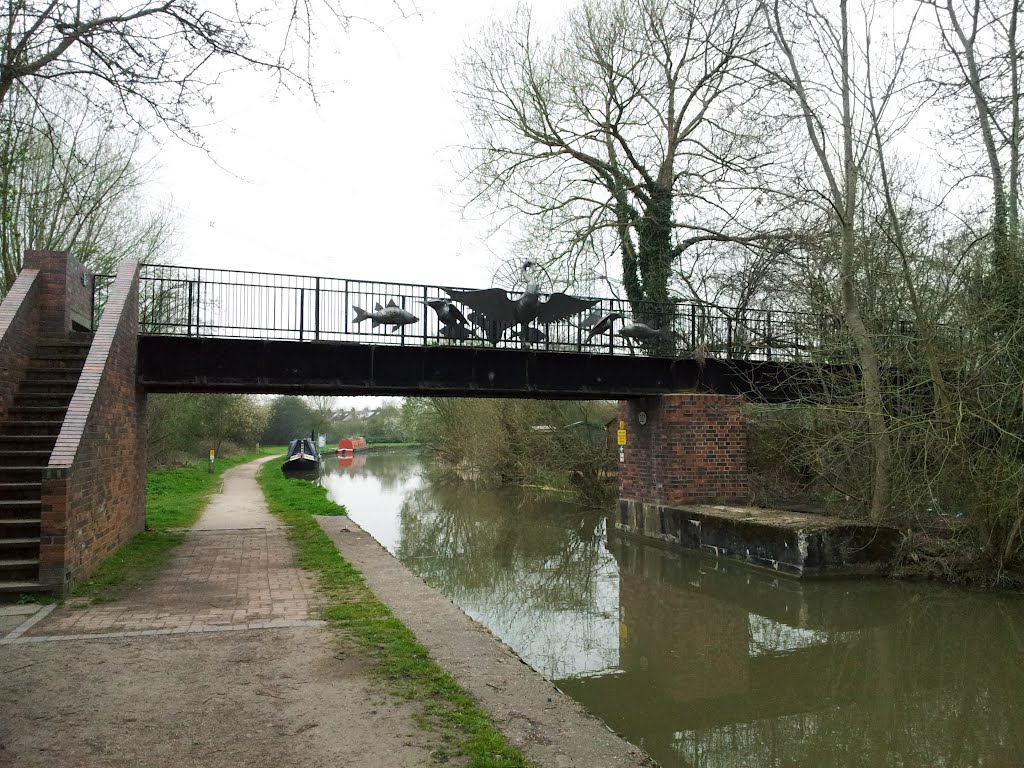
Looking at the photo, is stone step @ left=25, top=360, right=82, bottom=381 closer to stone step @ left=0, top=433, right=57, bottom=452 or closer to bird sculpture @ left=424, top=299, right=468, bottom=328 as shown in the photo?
stone step @ left=0, top=433, right=57, bottom=452

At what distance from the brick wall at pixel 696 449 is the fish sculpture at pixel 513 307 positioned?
2.72 meters

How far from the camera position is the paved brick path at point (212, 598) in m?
6.96

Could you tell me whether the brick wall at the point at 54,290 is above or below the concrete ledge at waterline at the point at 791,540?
above

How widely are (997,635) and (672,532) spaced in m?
6.85

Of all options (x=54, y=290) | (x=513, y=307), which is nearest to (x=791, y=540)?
(x=513, y=307)

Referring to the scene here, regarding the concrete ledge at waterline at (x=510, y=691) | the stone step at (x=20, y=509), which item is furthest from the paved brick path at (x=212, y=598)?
the stone step at (x=20, y=509)

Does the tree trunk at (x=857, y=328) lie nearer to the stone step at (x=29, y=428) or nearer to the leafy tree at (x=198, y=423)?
the stone step at (x=29, y=428)

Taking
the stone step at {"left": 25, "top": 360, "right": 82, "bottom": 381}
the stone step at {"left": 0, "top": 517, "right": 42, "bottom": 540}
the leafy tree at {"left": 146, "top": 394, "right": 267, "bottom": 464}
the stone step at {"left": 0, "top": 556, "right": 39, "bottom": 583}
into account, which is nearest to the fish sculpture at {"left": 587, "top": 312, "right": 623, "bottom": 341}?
the stone step at {"left": 25, "top": 360, "right": 82, "bottom": 381}

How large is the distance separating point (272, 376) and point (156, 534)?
126 inches

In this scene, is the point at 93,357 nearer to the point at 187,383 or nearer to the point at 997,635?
the point at 187,383

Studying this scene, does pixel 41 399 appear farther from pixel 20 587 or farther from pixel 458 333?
pixel 458 333

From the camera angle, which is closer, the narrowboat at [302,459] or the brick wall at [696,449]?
the brick wall at [696,449]

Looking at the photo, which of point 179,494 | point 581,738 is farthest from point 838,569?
point 179,494

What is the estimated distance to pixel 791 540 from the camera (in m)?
12.2
